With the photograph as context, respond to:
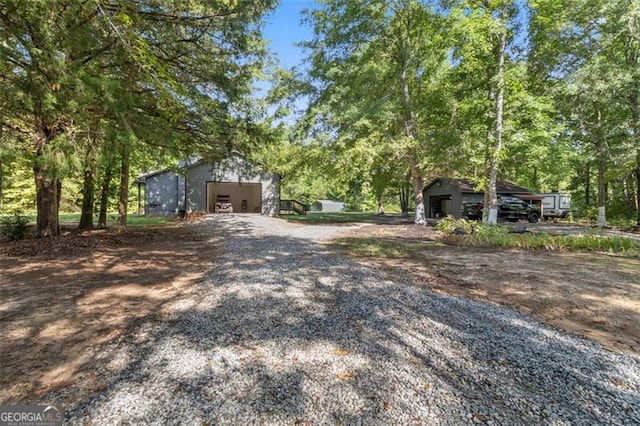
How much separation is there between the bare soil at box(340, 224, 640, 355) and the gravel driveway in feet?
1.82

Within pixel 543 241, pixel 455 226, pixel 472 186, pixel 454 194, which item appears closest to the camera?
pixel 543 241

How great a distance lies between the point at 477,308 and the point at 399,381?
85.8 inches

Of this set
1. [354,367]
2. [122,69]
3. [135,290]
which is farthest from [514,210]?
[135,290]

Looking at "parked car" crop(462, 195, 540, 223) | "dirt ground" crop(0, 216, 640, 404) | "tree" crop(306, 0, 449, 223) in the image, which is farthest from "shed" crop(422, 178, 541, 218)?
"dirt ground" crop(0, 216, 640, 404)

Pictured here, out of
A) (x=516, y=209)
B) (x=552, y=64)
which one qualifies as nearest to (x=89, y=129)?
(x=552, y=64)

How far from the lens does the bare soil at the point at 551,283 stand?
12.2ft

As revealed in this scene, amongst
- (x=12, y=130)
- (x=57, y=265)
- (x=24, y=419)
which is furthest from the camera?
(x=12, y=130)

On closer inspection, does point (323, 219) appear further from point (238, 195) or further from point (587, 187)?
point (587, 187)

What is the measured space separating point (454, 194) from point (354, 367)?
894 inches

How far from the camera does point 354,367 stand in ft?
8.40

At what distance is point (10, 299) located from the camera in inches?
159

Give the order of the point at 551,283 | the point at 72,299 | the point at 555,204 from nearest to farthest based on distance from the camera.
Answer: the point at 72,299 → the point at 551,283 → the point at 555,204

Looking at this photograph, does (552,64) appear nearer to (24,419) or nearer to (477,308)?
(477,308)

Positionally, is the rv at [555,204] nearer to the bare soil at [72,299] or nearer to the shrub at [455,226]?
the shrub at [455,226]
